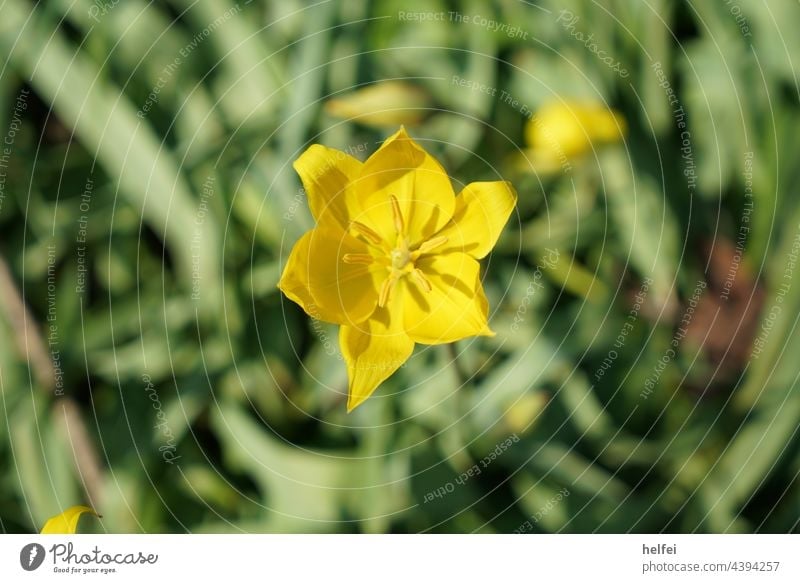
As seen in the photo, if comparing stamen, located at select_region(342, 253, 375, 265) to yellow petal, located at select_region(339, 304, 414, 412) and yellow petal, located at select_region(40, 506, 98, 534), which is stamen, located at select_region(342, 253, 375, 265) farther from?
yellow petal, located at select_region(40, 506, 98, 534)

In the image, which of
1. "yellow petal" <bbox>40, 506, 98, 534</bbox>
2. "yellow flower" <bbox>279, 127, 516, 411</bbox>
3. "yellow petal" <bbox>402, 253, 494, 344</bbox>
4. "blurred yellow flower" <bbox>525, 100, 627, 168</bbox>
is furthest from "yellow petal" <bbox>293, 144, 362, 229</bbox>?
"yellow petal" <bbox>40, 506, 98, 534</bbox>

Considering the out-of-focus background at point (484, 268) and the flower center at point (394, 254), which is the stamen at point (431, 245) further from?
the out-of-focus background at point (484, 268)

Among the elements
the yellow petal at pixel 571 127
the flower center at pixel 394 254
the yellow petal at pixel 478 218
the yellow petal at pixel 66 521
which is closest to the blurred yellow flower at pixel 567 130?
the yellow petal at pixel 571 127

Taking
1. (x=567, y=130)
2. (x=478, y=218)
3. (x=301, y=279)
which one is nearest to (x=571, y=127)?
(x=567, y=130)

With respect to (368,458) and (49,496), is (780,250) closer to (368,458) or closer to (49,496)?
(368,458)

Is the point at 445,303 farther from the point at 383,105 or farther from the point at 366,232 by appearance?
the point at 383,105
